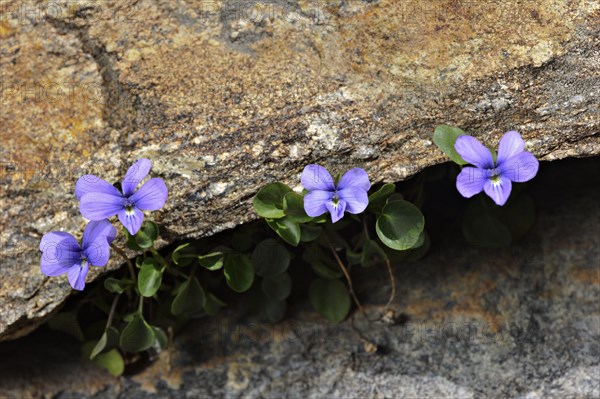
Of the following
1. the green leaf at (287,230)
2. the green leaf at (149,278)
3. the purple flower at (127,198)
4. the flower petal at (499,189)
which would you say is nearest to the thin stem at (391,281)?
the green leaf at (287,230)

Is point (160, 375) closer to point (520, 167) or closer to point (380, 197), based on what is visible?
point (380, 197)

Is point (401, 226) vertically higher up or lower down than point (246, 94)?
lower down

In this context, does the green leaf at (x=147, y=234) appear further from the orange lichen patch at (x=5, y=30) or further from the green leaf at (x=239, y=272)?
the orange lichen patch at (x=5, y=30)

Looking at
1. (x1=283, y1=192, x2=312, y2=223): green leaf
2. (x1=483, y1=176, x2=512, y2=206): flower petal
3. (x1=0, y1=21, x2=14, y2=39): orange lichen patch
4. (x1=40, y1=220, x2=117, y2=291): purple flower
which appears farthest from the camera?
(x1=0, y1=21, x2=14, y2=39): orange lichen patch

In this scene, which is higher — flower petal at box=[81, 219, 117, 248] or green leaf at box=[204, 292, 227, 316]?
flower petal at box=[81, 219, 117, 248]

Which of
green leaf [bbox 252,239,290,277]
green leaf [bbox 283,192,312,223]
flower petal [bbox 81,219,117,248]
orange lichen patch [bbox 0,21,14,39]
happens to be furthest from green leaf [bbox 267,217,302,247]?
orange lichen patch [bbox 0,21,14,39]

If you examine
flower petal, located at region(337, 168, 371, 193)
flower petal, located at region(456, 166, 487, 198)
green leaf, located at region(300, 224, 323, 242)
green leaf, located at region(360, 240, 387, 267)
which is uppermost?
flower petal, located at region(456, 166, 487, 198)


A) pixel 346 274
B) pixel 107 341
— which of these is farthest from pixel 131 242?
pixel 346 274

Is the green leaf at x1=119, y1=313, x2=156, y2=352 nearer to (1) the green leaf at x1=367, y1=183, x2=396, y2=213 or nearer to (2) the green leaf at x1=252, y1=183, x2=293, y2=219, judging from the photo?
(2) the green leaf at x1=252, y1=183, x2=293, y2=219
